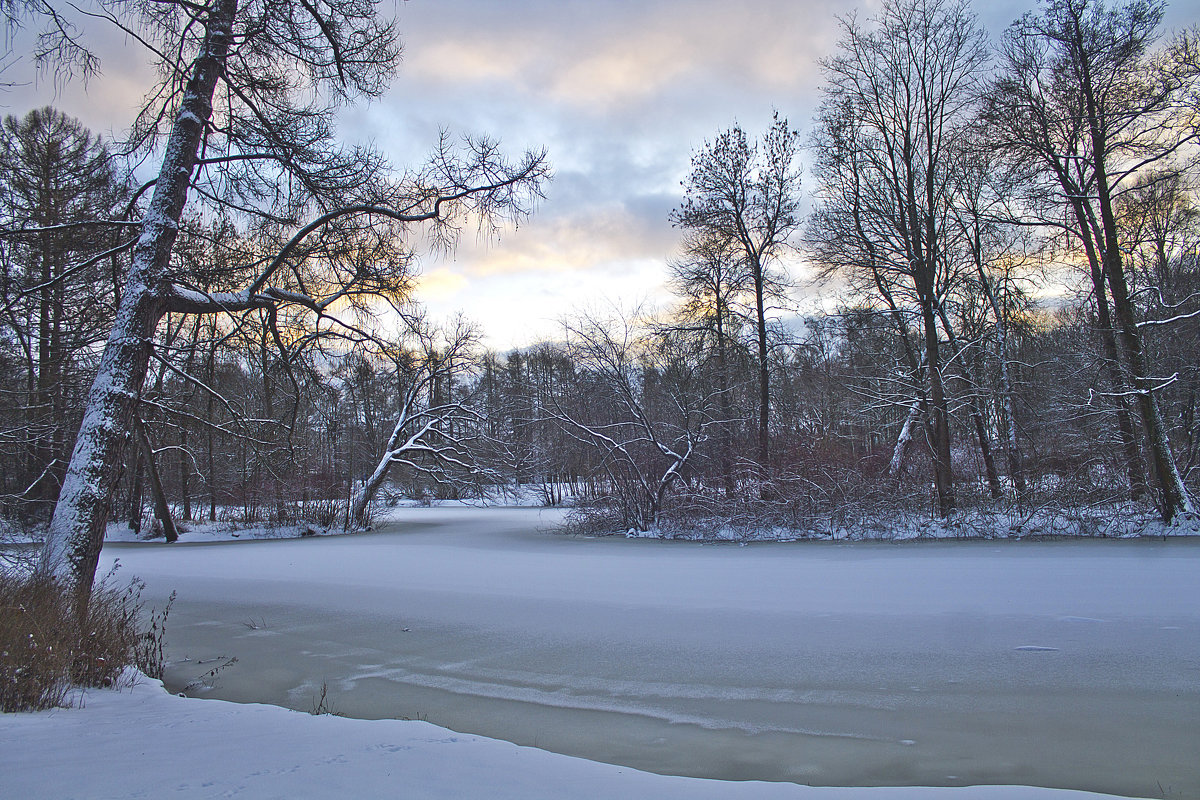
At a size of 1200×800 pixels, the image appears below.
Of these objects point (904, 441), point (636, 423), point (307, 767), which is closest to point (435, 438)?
point (636, 423)

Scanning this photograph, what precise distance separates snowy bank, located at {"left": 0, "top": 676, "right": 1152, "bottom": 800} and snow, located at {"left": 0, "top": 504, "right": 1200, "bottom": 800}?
2 centimetres

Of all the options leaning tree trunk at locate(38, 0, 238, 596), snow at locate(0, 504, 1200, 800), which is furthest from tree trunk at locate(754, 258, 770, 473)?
leaning tree trunk at locate(38, 0, 238, 596)

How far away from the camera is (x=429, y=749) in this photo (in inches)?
136

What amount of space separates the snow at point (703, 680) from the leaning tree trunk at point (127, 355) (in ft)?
5.02

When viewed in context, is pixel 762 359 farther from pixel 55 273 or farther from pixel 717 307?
pixel 55 273

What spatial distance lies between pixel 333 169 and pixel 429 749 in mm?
6401

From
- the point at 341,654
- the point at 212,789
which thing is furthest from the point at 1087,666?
the point at 341,654

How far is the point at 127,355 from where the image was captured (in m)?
6.34

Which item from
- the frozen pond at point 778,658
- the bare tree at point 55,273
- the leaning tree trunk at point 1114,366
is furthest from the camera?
the leaning tree trunk at point 1114,366

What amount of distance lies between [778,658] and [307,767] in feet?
13.7

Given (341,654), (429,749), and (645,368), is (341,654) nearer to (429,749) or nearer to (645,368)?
(429,749)

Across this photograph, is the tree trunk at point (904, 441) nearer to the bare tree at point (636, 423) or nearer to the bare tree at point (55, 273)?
the bare tree at point (636, 423)

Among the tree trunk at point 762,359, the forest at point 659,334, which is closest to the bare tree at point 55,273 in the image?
the forest at point 659,334

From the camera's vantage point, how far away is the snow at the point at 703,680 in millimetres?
3289
